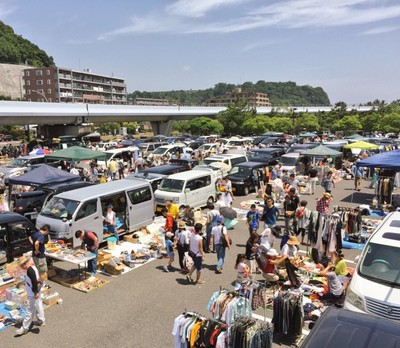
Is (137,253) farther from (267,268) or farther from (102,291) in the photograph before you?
(267,268)

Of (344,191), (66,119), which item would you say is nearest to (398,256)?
(344,191)

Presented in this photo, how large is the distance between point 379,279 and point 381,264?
16.6 inches

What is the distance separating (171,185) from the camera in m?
15.6

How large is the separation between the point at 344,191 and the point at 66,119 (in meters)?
40.6

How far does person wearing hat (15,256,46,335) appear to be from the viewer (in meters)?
7.08

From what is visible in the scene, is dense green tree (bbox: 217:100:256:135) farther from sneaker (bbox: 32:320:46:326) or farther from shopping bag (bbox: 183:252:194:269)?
sneaker (bbox: 32:320:46:326)

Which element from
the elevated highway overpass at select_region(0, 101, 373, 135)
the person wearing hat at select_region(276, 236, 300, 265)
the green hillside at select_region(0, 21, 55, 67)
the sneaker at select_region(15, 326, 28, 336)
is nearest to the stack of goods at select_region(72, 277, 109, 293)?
the sneaker at select_region(15, 326, 28, 336)

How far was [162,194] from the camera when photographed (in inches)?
598

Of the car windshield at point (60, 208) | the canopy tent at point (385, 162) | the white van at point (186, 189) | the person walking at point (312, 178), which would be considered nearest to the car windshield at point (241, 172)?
the person walking at point (312, 178)

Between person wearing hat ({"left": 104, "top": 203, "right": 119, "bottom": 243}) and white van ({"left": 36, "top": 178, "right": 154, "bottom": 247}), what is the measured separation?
0.23 metres

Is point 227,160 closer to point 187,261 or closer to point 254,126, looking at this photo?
point 187,261

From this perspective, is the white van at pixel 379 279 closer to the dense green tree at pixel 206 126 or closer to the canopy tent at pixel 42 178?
the canopy tent at pixel 42 178

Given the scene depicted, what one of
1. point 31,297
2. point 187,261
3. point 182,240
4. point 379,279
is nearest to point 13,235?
point 31,297

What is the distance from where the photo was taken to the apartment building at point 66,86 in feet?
334
